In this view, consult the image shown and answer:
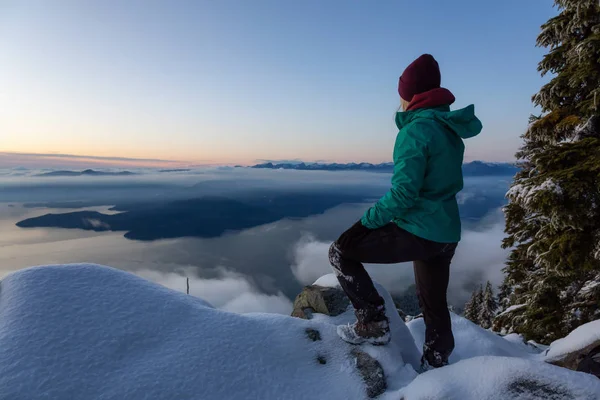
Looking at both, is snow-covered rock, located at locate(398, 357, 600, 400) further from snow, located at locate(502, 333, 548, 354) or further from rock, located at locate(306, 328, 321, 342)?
snow, located at locate(502, 333, 548, 354)

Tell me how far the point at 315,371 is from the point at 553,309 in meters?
10.3

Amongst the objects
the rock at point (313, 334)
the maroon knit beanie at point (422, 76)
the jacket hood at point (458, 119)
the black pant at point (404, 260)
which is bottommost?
the rock at point (313, 334)

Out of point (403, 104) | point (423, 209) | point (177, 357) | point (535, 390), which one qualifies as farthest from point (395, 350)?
point (403, 104)

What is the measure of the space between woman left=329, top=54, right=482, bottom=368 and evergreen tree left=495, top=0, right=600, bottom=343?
488 centimetres

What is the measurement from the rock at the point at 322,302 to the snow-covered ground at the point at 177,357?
88 cm

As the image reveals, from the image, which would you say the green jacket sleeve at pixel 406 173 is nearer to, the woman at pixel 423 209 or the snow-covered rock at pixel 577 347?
the woman at pixel 423 209

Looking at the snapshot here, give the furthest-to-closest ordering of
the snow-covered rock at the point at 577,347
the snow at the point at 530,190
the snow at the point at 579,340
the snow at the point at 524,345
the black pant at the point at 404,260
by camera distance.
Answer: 1. the snow at the point at 524,345
2. the snow at the point at 530,190
3. the snow at the point at 579,340
4. the snow-covered rock at the point at 577,347
5. the black pant at the point at 404,260

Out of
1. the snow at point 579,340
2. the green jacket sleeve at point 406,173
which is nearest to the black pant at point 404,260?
the green jacket sleeve at point 406,173

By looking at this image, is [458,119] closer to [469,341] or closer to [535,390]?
[535,390]

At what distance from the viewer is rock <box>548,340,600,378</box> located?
172 inches

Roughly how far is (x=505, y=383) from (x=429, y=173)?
2.06 meters

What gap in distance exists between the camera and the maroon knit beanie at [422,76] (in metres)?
3.44

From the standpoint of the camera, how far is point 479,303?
42875 millimetres

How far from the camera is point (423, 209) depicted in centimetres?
328
